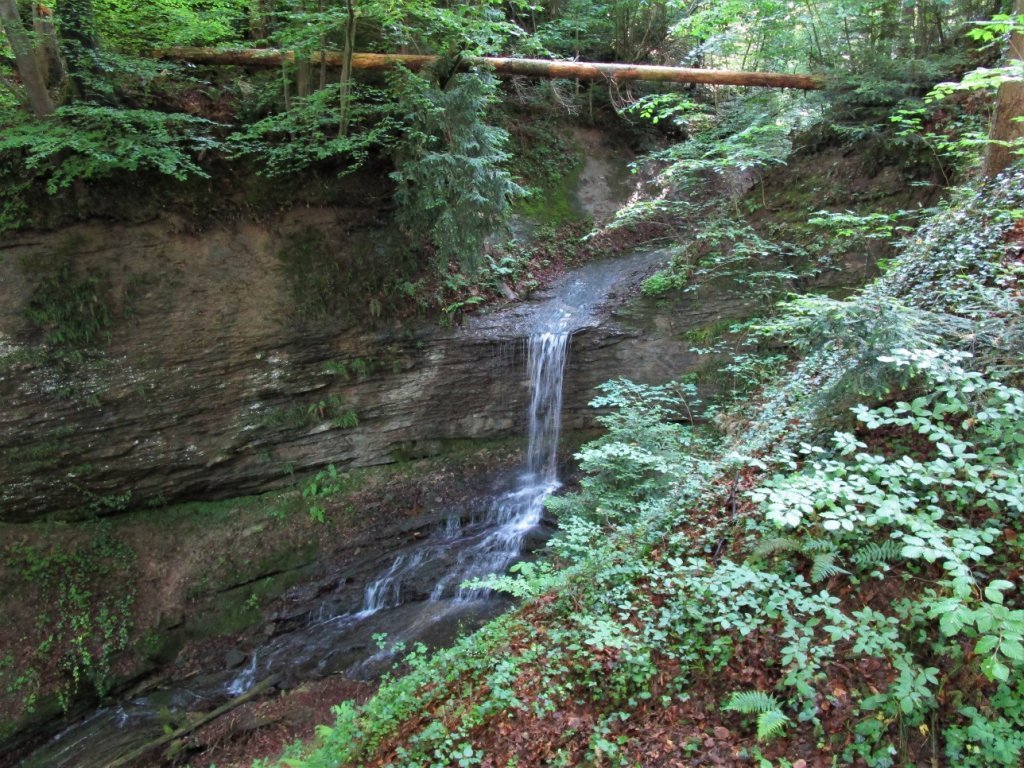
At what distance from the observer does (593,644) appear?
312cm

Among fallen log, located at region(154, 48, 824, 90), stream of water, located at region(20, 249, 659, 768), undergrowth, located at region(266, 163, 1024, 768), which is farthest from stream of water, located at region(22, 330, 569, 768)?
fallen log, located at region(154, 48, 824, 90)

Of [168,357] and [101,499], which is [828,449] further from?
[101,499]

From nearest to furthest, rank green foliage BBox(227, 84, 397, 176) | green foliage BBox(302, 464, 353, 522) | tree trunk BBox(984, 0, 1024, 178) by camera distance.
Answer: tree trunk BBox(984, 0, 1024, 178), green foliage BBox(227, 84, 397, 176), green foliage BBox(302, 464, 353, 522)

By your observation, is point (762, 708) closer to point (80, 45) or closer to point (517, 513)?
point (517, 513)

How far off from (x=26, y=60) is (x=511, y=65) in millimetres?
6766

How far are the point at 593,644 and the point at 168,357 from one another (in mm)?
7279

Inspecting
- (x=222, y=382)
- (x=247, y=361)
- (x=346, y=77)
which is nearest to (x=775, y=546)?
(x=247, y=361)

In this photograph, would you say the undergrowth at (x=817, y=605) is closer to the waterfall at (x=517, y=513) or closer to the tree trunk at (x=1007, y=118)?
the tree trunk at (x=1007, y=118)

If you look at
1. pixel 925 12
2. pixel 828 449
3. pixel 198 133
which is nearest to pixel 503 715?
pixel 828 449

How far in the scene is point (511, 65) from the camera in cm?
969

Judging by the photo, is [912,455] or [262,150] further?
[262,150]

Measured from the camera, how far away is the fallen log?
26.2 ft

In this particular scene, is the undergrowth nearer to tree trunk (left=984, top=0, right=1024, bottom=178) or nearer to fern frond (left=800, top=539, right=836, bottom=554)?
fern frond (left=800, top=539, right=836, bottom=554)

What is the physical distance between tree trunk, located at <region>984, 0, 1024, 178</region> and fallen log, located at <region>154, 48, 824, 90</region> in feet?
12.9
